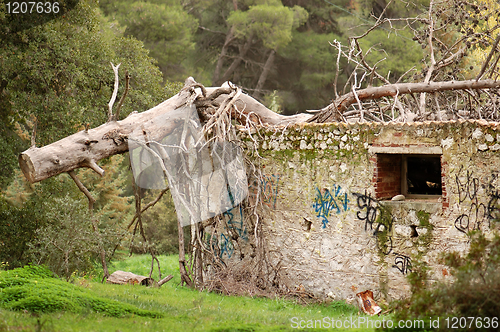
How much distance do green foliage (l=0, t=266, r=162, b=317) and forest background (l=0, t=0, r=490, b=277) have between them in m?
2.49

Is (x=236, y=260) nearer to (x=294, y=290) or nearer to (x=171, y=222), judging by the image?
(x=294, y=290)

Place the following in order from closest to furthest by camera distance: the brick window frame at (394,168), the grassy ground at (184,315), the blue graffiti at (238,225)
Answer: the grassy ground at (184,315), the brick window frame at (394,168), the blue graffiti at (238,225)

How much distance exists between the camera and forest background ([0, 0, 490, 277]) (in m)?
10.5

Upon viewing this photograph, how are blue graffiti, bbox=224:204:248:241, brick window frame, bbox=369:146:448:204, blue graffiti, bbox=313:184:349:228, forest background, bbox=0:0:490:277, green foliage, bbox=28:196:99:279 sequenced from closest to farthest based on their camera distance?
brick window frame, bbox=369:146:448:204, blue graffiti, bbox=313:184:349:228, blue graffiti, bbox=224:204:248:241, green foliage, bbox=28:196:99:279, forest background, bbox=0:0:490:277

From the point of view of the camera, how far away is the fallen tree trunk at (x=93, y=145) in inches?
294

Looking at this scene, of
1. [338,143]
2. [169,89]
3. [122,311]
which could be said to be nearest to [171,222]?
[169,89]

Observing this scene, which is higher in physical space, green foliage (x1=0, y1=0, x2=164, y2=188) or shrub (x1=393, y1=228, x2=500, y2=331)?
green foliage (x1=0, y1=0, x2=164, y2=188)

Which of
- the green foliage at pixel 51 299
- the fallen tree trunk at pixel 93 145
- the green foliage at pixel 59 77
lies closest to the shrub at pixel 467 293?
the green foliage at pixel 51 299

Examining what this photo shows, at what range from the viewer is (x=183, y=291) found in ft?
28.1

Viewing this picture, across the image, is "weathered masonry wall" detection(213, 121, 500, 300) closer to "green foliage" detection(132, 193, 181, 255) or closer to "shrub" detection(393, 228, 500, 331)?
"shrub" detection(393, 228, 500, 331)

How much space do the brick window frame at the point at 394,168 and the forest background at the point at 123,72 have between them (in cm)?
215

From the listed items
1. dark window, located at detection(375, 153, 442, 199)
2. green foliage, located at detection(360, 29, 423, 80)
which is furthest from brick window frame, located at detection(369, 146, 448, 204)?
green foliage, located at detection(360, 29, 423, 80)

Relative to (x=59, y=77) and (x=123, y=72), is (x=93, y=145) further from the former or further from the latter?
(x=123, y=72)

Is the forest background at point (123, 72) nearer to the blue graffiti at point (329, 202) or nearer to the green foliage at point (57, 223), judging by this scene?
the green foliage at point (57, 223)
